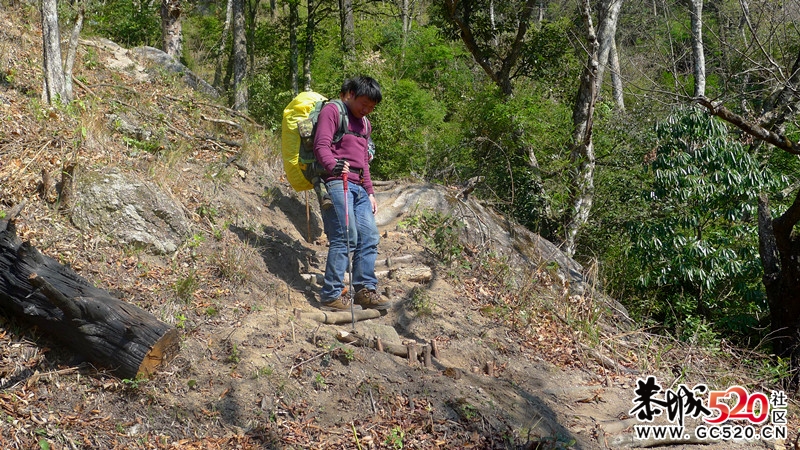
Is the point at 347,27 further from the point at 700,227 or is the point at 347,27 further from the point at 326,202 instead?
the point at 326,202

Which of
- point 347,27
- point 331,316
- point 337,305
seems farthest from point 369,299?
point 347,27

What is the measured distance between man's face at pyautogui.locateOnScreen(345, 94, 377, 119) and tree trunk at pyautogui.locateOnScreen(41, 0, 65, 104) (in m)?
3.27

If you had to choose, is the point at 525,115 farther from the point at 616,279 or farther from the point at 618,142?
the point at 616,279

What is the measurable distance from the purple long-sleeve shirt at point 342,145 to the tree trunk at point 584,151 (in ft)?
15.3

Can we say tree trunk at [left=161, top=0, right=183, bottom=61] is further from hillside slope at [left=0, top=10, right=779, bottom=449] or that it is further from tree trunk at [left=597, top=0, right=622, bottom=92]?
tree trunk at [left=597, top=0, right=622, bottom=92]

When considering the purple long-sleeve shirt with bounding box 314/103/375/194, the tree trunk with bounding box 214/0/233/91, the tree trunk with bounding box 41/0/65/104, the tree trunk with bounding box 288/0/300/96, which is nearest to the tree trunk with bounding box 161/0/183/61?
the tree trunk with bounding box 288/0/300/96

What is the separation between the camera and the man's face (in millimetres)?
6113

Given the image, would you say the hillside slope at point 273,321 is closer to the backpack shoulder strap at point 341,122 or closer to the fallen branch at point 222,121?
the fallen branch at point 222,121

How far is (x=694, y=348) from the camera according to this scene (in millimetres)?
7473

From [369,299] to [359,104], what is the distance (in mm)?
1839

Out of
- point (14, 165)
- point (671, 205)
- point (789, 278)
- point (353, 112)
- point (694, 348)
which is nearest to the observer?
A: point (14, 165)

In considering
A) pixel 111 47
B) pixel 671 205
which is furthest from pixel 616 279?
pixel 111 47

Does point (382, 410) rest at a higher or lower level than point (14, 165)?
lower

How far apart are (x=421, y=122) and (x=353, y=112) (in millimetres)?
5485
